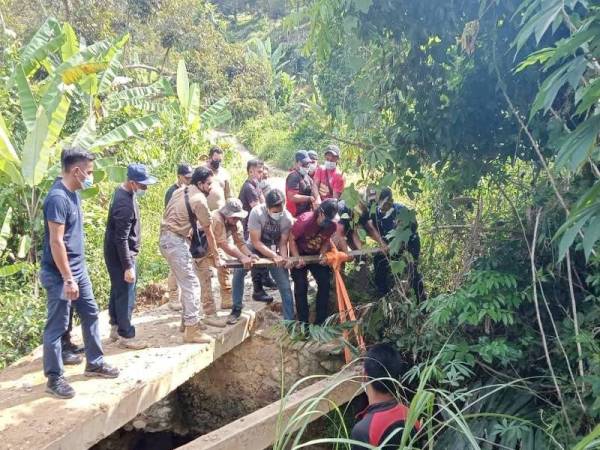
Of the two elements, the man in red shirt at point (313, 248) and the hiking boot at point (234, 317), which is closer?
the man in red shirt at point (313, 248)

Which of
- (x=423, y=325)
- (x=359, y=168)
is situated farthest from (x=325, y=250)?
(x=423, y=325)

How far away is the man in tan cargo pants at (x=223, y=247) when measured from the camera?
5.37 meters

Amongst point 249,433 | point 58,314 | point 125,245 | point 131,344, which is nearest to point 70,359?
point 131,344

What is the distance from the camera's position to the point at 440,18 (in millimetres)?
4191

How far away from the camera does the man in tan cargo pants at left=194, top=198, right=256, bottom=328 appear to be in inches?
→ 211

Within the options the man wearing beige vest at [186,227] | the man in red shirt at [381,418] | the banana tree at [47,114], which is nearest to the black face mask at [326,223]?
the man wearing beige vest at [186,227]

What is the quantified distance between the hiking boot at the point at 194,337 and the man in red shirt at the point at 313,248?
96 centimetres

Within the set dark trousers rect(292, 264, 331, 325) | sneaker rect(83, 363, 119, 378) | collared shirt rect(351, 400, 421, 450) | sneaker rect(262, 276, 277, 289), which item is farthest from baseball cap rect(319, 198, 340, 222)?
collared shirt rect(351, 400, 421, 450)

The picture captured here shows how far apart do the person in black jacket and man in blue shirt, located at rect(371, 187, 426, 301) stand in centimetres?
201

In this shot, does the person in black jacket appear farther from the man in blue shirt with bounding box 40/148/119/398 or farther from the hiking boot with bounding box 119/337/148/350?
the man in blue shirt with bounding box 40/148/119/398

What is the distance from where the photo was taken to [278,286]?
576cm

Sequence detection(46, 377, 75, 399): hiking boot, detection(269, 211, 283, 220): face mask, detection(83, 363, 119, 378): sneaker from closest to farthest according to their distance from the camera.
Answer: detection(46, 377, 75, 399): hiking boot
detection(83, 363, 119, 378): sneaker
detection(269, 211, 283, 220): face mask

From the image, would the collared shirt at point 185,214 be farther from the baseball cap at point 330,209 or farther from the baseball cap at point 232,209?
the baseball cap at point 330,209

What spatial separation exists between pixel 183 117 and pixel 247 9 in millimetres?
21900
